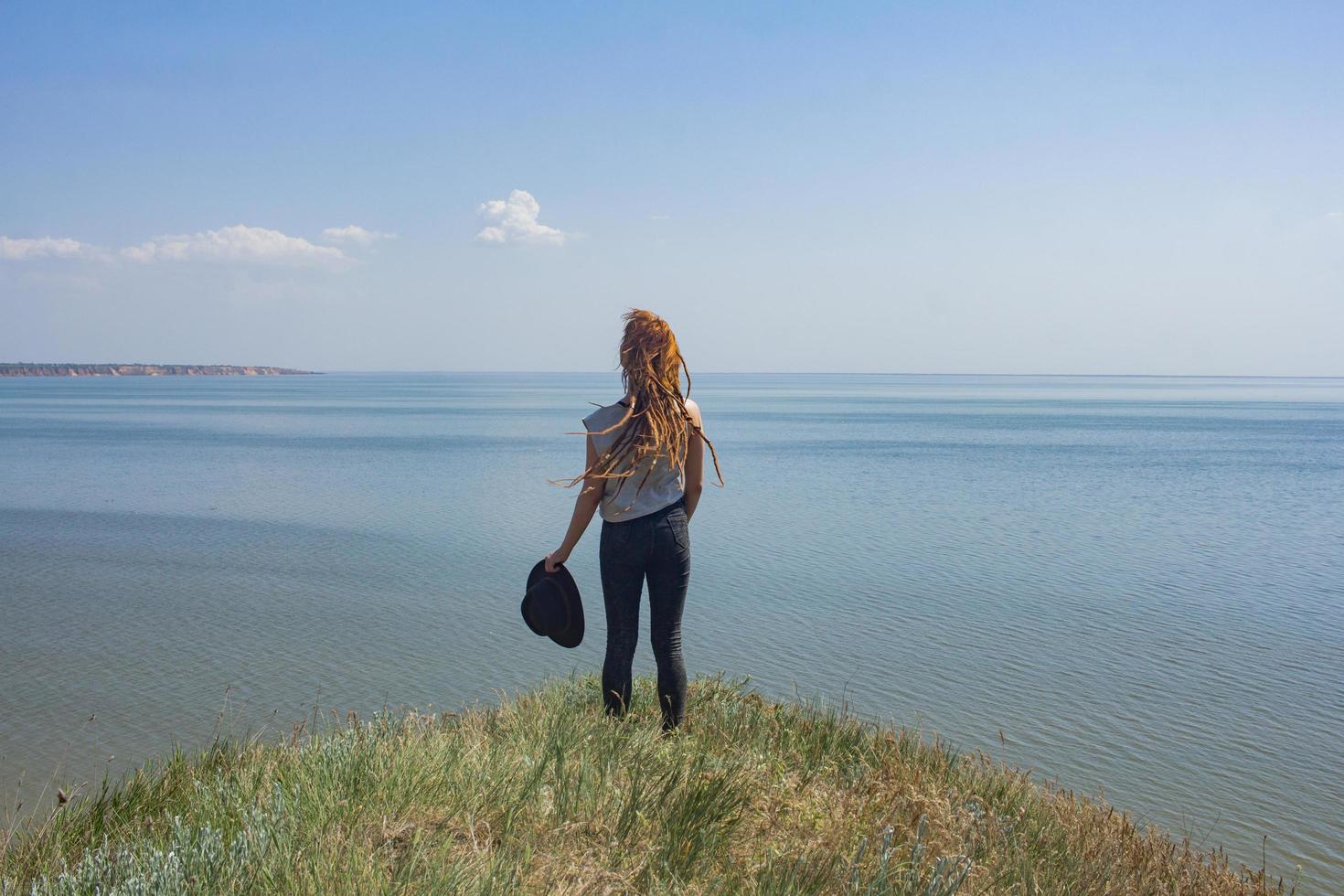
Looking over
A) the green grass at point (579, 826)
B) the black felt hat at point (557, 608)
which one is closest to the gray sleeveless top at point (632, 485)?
the black felt hat at point (557, 608)

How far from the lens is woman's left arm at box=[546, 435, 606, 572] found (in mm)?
4848

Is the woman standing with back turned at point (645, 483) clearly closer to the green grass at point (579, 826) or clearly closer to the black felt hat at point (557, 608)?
the black felt hat at point (557, 608)

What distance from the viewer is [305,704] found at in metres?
8.48

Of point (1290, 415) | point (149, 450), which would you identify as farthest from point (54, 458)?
point (1290, 415)

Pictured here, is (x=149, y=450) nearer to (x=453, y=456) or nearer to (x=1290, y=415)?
(x=453, y=456)

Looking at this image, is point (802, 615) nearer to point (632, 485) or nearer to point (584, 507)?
point (584, 507)

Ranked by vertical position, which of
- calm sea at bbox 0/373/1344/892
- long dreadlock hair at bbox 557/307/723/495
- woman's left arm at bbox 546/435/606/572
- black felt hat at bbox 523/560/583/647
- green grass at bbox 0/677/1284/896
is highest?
long dreadlock hair at bbox 557/307/723/495

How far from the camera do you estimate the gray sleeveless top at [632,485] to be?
4797 millimetres

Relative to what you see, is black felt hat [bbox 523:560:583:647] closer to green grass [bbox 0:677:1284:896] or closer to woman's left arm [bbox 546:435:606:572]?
woman's left arm [bbox 546:435:606:572]

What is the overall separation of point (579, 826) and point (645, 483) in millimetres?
1628

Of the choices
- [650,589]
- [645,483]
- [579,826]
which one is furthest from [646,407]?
[579,826]

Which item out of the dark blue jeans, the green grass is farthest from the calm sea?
the dark blue jeans

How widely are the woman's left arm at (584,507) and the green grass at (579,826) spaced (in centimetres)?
82

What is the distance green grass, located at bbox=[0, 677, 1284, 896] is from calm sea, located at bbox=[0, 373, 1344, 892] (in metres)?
2.18
